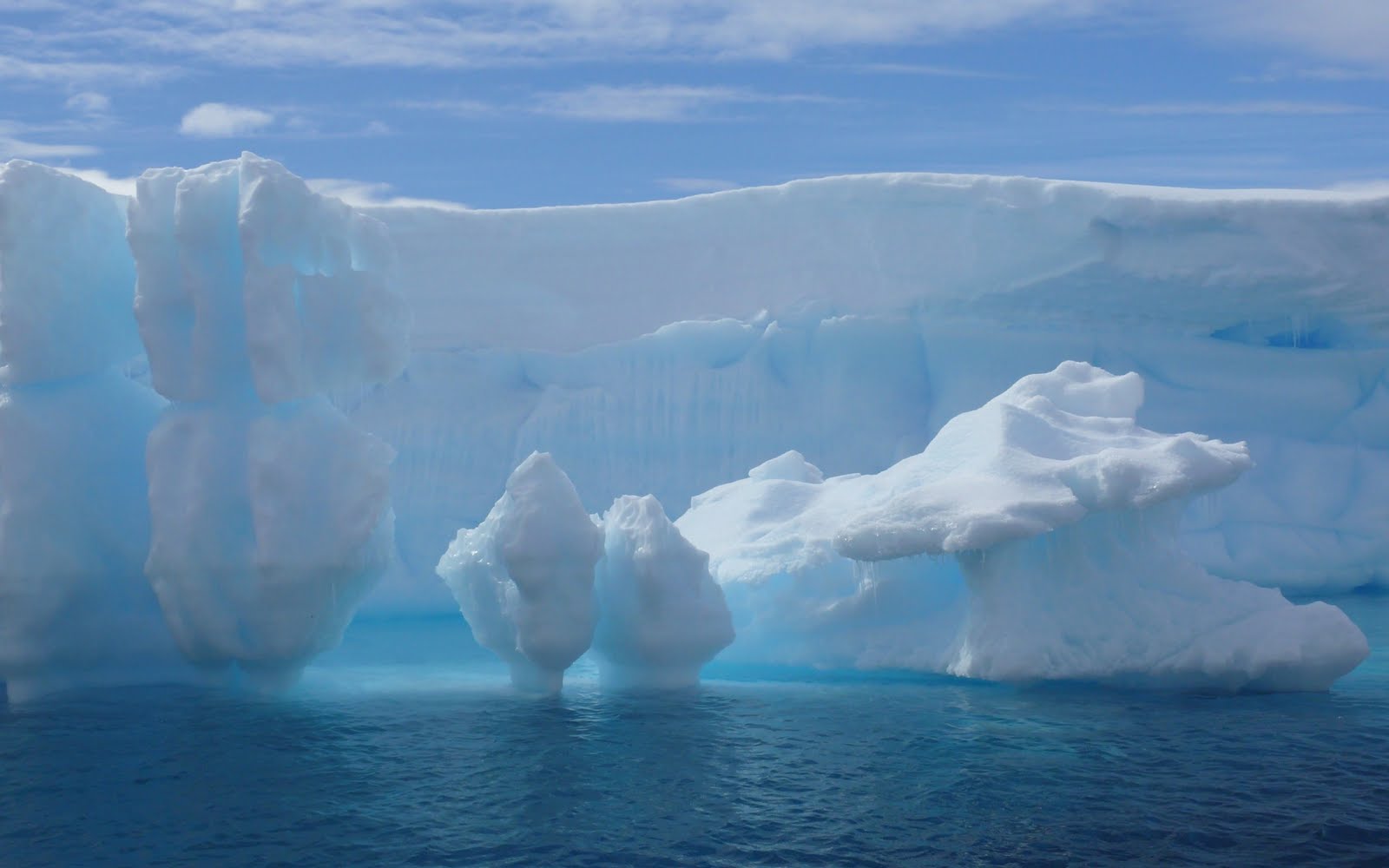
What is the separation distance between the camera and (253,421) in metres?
9.77

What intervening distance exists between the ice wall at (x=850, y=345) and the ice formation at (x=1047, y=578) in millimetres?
4663

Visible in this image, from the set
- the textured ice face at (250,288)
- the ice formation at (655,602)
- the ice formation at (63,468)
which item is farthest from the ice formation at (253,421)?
the ice formation at (655,602)

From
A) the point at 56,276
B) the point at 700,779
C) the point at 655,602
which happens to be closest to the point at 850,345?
the point at 655,602

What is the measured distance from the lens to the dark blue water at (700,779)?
6.24 meters

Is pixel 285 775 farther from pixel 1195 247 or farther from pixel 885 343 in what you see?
pixel 1195 247

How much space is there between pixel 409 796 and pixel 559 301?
981cm

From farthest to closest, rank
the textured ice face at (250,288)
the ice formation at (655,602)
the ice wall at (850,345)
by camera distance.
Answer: the ice wall at (850,345) < the ice formation at (655,602) < the textured ice face at (250,288)

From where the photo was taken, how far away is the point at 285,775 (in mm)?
7445

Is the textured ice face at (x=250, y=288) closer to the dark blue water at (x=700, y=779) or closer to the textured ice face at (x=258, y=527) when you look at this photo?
the textured ice face at (x=258, y=527)

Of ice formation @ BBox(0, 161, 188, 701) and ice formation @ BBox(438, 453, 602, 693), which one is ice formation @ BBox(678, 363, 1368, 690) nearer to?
ice formation @ BBox(438, 453, 602, 693)

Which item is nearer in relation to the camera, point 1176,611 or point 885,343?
point 1176,611

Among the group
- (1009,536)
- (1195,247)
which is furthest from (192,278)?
(1195,247)

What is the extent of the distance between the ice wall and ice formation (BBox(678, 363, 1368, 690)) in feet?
15.3

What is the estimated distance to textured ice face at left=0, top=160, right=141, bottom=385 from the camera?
9.67m
